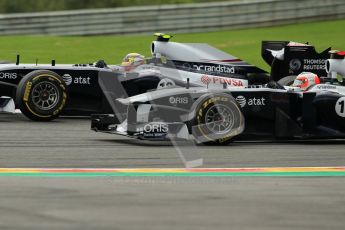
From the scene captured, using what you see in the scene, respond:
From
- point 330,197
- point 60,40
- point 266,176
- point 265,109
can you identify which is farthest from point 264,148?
point 60,40

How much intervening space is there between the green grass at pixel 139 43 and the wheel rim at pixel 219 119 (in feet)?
38.0

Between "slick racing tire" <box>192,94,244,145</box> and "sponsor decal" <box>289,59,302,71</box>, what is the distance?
3957mm

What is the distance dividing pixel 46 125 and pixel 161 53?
2.59 meters

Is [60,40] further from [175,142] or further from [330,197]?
[330,197]

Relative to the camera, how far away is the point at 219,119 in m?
10.6

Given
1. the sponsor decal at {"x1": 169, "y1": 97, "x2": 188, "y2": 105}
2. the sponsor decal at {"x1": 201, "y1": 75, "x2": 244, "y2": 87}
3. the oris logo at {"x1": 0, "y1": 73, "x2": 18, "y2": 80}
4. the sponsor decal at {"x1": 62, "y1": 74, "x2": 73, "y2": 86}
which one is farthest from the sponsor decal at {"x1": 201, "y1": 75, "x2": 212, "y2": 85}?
the sponsor decal at {"x1": 169, "y1": 97, "x2": 188, "y2": 105}

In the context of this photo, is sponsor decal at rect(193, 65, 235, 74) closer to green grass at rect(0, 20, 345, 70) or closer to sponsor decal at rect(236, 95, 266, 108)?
sponsor decal at rect(236, 95, 266, 108)

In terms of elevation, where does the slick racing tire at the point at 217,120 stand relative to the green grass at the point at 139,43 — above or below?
below

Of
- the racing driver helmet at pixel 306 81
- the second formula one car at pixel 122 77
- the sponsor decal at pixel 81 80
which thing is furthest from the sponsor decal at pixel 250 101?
the sponsor decal at pixel 81 80

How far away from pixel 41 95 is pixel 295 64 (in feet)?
13.2

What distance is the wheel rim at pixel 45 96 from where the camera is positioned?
42.8 feet

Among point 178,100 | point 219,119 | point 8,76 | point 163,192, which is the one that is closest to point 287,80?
point 178,100

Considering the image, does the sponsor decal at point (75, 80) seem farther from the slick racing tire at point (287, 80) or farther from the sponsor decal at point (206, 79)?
the slick racing tire at point (287, 80)

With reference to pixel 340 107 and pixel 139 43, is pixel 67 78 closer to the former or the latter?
pixel 340 107
